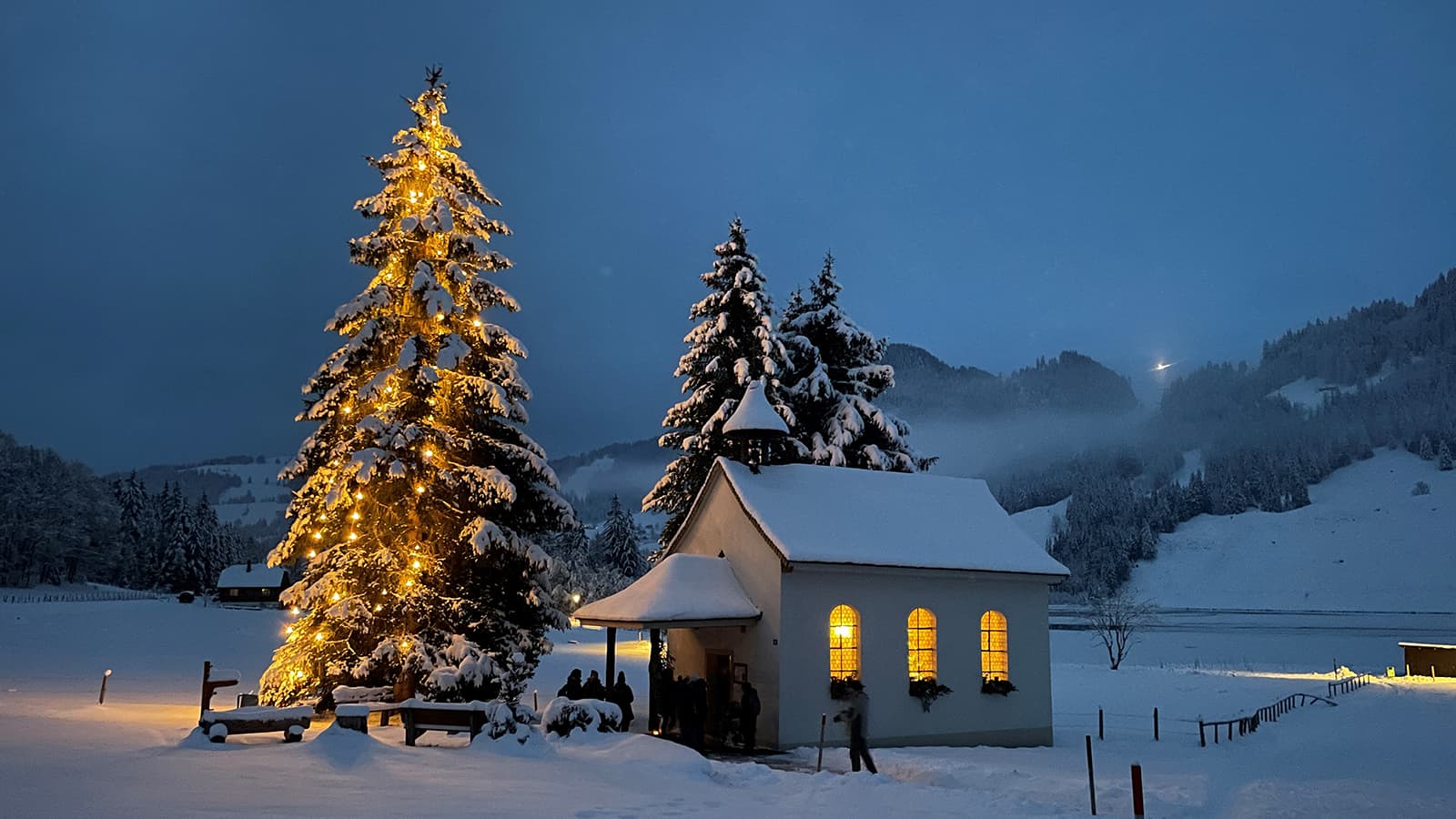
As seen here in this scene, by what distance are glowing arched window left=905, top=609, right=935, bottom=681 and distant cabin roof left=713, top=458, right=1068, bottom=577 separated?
1.23m

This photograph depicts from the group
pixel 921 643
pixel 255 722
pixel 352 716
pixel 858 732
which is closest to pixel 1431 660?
pixel 921 643

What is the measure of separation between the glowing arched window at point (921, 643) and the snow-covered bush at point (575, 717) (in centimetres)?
774

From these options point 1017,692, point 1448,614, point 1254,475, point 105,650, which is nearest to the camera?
point 1017,692

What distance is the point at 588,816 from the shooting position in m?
10.8

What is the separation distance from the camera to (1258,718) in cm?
2820

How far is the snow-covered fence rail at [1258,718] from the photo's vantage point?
24069mm

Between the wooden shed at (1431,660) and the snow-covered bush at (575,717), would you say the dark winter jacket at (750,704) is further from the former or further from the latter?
the wooden shed at (1431,660)

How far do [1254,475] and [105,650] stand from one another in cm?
17869

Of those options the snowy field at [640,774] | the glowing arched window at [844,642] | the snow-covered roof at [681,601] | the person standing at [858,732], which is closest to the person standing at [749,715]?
the snowy field at [640,774]

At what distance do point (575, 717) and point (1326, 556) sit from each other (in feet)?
486

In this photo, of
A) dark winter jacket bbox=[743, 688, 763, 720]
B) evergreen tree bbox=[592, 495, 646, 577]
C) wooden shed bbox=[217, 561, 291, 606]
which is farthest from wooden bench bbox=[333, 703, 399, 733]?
wooden shed bbox=[217, 561, 291, 606]

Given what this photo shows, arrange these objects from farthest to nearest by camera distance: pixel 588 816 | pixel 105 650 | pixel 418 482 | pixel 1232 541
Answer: pixel 1232 541 < pixel 105 650 < pixel 418 482 < pixel 588 816

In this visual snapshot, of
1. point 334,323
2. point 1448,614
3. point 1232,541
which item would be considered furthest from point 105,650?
point 1232,541

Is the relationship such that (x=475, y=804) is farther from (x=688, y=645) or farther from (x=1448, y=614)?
(x=1448, y=614)
